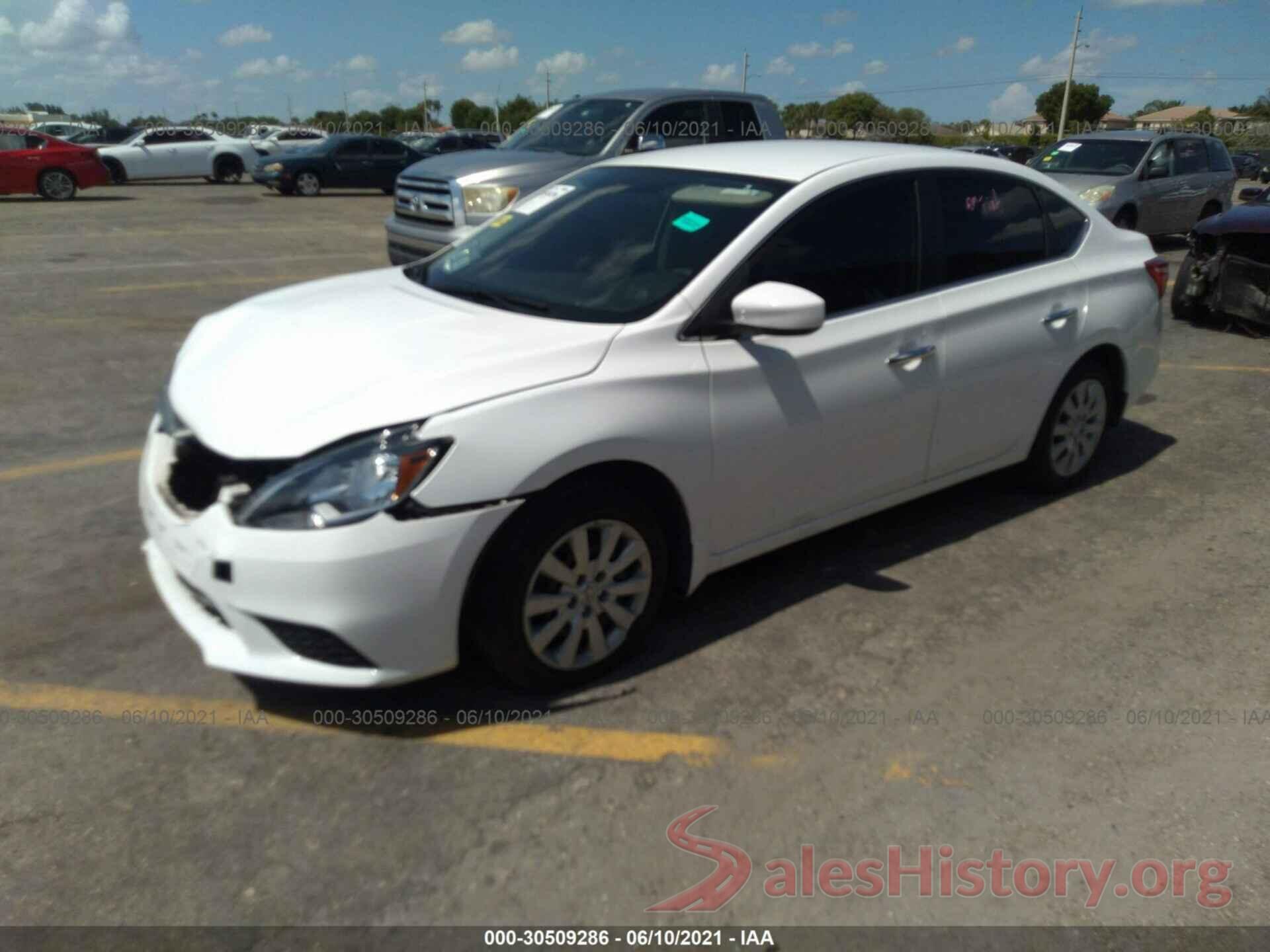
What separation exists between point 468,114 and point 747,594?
91.3 metres

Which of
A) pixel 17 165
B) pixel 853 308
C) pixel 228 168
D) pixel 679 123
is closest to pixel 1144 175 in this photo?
pixel 679 123

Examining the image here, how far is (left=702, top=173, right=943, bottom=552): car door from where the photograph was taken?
3533mm

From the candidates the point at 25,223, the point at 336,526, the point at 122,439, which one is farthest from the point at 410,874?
the point at 25,223

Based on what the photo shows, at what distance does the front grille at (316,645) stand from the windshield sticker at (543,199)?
2.24m

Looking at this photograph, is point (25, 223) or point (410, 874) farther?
point (25, 223)

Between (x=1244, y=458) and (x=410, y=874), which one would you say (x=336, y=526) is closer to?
(x=410, y=874)

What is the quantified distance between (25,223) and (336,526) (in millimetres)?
16772

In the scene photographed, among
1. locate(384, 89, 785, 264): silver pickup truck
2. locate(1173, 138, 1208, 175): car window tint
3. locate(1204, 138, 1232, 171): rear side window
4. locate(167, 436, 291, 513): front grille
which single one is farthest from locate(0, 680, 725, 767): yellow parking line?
locate(1204, 138, 1232, 171): rear side window

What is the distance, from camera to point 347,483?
282cm

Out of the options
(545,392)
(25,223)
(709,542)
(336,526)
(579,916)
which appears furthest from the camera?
(25,223)

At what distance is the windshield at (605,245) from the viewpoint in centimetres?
358

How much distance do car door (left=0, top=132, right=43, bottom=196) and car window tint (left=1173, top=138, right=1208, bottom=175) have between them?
20579mm

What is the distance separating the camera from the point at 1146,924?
251 centimetres

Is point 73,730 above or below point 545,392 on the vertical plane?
below
